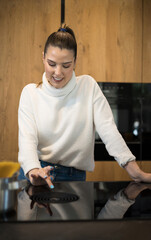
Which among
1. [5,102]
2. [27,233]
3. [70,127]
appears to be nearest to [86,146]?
[70,127]

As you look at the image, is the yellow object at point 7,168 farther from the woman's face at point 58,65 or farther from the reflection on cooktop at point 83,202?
the woman's face at point 58,65

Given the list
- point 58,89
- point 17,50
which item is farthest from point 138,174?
point 17,50

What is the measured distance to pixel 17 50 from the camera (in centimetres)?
288

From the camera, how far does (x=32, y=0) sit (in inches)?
113

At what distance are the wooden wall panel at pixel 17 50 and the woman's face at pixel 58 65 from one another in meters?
1.39

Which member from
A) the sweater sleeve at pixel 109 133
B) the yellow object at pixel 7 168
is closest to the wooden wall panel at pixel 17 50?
the sweater sleeve at pixel 109 133

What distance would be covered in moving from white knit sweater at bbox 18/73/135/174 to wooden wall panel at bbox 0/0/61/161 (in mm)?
1298

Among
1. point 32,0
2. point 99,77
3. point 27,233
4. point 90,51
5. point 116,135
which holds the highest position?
point 32,0

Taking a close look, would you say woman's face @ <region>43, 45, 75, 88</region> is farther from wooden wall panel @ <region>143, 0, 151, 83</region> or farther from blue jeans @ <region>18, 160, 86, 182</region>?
wooden wall panel @ <region>143, 0, 151, 83</region>

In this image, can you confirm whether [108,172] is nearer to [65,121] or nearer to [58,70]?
[65,121]

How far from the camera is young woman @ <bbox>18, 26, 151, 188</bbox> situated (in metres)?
1.50

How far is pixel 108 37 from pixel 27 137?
1.90m

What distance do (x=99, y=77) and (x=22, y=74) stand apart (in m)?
0.75

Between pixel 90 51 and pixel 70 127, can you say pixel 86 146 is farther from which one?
pixel 90 51
